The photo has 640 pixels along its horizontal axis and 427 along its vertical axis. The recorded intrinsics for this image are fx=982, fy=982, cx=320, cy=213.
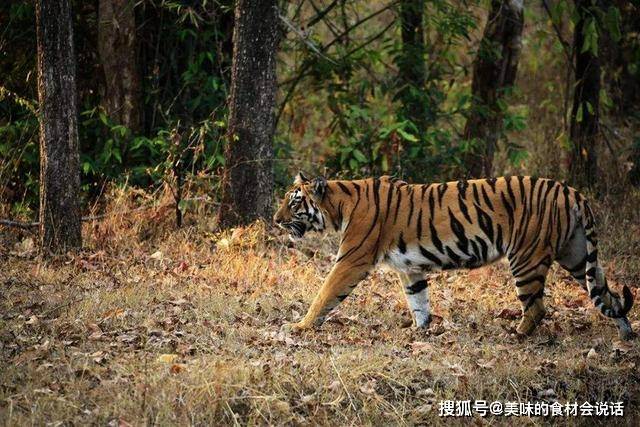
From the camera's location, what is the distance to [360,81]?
12461 millimetres

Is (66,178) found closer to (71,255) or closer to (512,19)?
(71,255)

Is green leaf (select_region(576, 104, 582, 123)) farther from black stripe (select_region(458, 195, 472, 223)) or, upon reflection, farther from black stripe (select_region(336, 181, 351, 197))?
black stripe (select_region(336, 181, 351, 197))

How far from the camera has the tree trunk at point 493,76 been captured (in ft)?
40.3

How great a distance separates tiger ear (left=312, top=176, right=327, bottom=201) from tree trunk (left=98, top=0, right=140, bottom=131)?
162 inches

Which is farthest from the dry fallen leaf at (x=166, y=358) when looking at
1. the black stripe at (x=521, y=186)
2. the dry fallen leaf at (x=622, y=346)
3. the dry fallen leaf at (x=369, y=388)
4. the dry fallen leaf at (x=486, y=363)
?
the dry fallen leaf at (x=622, y=346)

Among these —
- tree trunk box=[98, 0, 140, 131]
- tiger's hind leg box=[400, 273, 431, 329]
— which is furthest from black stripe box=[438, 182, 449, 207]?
tree trunk box=[98, 0, 140, 131]

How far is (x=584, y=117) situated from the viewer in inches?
505

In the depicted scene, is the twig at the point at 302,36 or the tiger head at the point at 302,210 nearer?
the tiger head at the point at 302,210

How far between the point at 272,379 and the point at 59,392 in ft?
4.29

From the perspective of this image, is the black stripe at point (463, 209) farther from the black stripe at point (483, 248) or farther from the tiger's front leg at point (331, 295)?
the tiger's front leg at point (331, 295)

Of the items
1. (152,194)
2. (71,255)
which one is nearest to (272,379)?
(71,255)

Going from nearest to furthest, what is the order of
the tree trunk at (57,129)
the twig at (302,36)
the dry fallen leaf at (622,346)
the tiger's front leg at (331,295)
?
the dry fallen leaf at (622,346) → the tiger's front leg at (331,295) → the tree trunk at (57,129) → the twig at (302,36)

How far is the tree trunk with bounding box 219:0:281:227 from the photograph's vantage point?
9820 mm

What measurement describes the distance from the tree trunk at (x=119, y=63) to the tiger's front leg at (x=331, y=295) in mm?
4653
